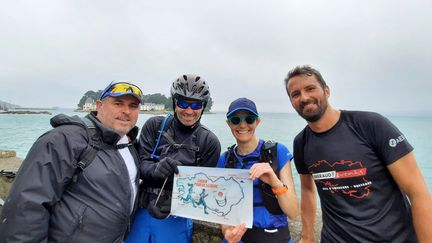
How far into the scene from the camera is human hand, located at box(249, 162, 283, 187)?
255 centimetres

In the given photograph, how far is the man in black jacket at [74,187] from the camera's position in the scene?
208 centimetres

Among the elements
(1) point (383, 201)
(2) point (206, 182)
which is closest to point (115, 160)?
(2) point (206, 182)

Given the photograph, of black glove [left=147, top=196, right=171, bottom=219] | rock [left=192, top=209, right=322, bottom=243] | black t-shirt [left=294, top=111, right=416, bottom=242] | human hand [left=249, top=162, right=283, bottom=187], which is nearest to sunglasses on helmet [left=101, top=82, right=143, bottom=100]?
black glove [left=147, top=196, right=171, bottom=219]

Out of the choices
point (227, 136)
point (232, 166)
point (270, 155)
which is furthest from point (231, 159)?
point (227, 136)

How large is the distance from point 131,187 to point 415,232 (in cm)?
305

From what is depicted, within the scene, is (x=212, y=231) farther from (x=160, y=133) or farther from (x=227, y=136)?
(x=227, y=136)

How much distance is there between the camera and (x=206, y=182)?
9.45 ft

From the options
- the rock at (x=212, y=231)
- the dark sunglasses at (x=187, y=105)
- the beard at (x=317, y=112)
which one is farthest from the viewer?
the dark sunglasses at (x=187, y=105)

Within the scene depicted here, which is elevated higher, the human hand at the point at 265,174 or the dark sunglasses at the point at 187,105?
the dark sunglasses at the point at 187,105

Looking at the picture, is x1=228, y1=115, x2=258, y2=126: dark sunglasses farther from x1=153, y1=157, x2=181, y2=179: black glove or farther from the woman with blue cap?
x1=153, y1=157, x2=181, y2=179: black glove

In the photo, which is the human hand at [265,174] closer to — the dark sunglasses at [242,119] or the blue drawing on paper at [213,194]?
the blue drawing on paper at [213,194]

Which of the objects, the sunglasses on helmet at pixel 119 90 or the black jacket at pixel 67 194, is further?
the sunglasses on helmet at pixel 119 90

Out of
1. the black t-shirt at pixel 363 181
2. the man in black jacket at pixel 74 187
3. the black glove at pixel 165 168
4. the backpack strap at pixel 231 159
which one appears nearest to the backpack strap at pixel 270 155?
the backpack strap at pixel 231 159

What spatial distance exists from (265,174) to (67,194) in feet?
6.76
